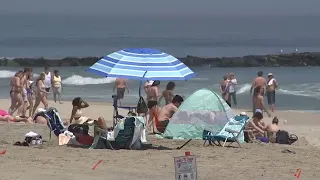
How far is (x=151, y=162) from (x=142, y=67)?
1.83m

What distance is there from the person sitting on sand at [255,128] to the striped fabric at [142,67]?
6.84ft

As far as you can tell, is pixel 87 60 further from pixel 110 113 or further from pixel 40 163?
pixel 40 163

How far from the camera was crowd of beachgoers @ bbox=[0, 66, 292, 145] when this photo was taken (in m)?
15.2

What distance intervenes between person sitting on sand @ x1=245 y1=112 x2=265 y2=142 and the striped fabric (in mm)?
2086

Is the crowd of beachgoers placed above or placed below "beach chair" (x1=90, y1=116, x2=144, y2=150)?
above

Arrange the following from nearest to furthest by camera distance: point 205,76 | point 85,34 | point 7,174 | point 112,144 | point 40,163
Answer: point 7,174
point 40,163
point 112,144
point 205,76
point 85,34

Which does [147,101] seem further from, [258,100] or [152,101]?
[258,100]

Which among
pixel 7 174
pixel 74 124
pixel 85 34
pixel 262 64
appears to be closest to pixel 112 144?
pixel 74 124

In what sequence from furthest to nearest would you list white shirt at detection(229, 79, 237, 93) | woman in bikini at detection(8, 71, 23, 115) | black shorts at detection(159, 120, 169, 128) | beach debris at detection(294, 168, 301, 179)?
white shirt at detection(229, 79, 237, 93) < woman in bikini at detection(8, 71, 23, 115) < black shorts at detection(159, 120, 169, 128) < beach debris at detection(294, 168, 301, 179)

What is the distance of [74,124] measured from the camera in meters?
13.9

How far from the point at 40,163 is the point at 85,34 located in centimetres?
10413

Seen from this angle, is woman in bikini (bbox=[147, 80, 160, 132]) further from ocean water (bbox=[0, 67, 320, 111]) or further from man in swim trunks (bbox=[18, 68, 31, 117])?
ocean water (bbox=[0, 67, 320, 111])

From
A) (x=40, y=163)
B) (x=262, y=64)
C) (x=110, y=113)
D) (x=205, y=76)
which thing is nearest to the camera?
(x=40, y=163)

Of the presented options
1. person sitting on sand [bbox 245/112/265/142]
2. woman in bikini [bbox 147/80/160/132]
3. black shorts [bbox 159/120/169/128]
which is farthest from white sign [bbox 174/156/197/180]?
woman in bikini [bbox 147/80/160/132]
